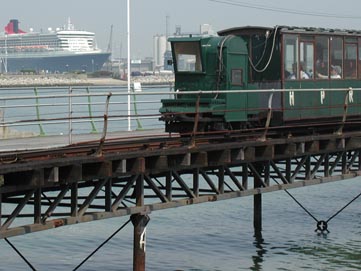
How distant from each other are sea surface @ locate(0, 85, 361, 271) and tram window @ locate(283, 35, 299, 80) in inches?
170

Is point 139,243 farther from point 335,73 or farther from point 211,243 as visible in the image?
point 335,73

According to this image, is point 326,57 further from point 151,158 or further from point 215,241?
point 151,158

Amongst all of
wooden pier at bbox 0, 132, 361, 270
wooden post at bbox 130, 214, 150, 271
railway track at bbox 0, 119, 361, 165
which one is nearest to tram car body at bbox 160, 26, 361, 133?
railway track at bbox 0, 119, 361, 165

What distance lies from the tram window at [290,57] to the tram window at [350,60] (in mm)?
2545

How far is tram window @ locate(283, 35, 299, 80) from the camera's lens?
25.5 metres

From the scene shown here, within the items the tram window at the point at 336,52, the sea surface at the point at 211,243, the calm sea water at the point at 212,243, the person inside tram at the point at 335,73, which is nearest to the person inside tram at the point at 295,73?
the person inside tram at the point at 335,73

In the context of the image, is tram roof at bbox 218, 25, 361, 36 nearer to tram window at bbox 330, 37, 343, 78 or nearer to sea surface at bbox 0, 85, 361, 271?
tram window at bbox 330, 37, 343, 78

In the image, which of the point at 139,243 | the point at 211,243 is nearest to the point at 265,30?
the point at 211,243

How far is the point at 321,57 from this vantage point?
26.7 metres

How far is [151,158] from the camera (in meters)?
18.5

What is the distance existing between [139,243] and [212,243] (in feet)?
32.0

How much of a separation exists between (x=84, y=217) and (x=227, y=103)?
308 inches

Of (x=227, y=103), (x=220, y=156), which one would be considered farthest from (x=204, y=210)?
(x=220, y=156)

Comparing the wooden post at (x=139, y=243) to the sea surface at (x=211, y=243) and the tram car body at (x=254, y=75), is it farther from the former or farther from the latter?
the sea surface at (x=211, y=243)
